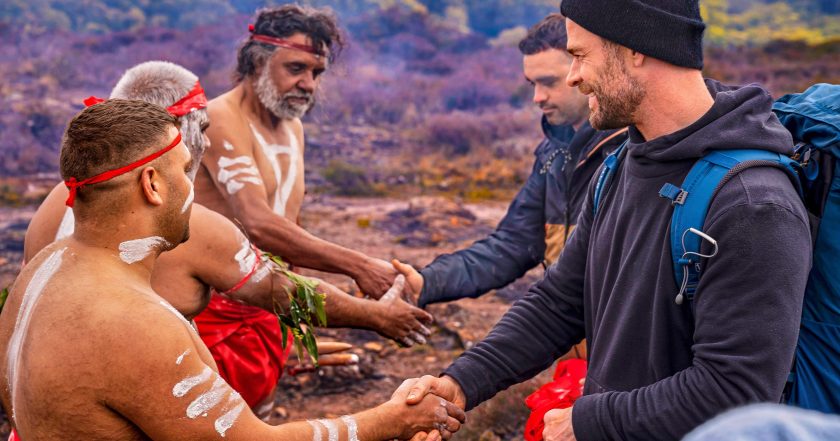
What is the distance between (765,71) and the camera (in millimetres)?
16781

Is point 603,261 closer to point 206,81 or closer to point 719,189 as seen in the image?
point 719,189

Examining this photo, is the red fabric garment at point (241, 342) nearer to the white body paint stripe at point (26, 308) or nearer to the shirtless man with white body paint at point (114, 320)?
the shirtless man with white body paint at point (114, 320)

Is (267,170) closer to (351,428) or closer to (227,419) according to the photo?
(351,428)

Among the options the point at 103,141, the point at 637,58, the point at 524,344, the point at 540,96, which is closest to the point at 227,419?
the point at 103,141

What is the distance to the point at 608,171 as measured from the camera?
2.74 m

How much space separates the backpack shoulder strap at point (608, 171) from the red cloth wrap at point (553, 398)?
72 centimetres

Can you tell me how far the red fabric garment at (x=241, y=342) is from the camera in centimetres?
394

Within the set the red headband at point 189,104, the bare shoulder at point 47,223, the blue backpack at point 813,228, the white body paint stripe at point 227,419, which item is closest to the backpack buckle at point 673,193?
the blue backpack at point 813,228

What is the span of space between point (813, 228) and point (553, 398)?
46.2 inches

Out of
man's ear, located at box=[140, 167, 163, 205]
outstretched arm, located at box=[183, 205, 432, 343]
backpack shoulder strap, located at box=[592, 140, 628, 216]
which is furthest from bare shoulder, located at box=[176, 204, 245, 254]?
backpack shoulder strap, located at box=[592, 140, 628, 216]

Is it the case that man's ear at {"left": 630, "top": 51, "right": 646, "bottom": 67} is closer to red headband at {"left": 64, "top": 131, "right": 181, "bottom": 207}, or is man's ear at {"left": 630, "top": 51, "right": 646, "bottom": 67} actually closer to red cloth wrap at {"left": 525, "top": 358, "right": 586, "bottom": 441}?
red cloth wrap at {"left": 525, "top": 358, "right": 586, "bottom": 441}

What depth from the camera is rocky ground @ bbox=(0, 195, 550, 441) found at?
5.86 metres

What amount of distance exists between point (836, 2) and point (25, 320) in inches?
887

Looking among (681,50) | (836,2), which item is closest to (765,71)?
(836,2)
